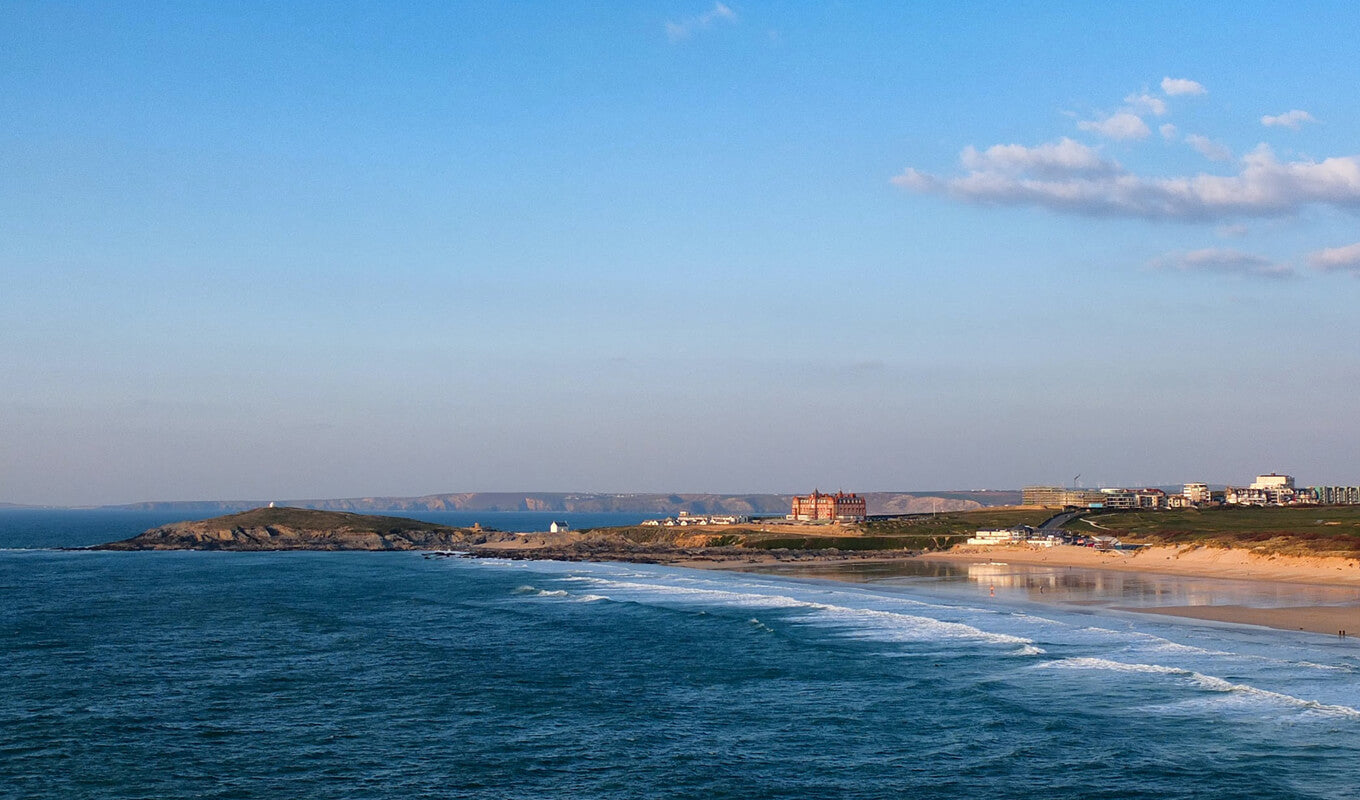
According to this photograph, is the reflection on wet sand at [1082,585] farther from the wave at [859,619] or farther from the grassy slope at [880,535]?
the grassy slope at [880,535]

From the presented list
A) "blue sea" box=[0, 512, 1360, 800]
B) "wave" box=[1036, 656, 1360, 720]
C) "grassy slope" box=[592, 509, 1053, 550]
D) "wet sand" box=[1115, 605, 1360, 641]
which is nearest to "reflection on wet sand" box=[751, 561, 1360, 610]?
"blue sea" box=[0, 512, 1360, 800]

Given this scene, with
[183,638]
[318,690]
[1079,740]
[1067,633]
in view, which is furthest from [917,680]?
[183,638]

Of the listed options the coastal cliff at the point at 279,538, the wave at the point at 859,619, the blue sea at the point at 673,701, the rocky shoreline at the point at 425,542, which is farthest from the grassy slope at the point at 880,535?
the blue sea at the point at 673,701

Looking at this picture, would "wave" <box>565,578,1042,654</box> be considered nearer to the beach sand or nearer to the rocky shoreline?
the beach sand

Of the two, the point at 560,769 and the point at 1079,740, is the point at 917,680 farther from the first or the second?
the point at 560,769

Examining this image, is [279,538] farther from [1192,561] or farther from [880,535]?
[1192,561]

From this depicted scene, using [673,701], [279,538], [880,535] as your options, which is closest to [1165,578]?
[880,535]

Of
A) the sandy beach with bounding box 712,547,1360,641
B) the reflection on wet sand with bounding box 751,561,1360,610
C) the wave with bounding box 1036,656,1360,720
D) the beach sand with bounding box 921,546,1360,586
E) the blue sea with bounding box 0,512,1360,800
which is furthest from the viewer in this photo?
the beach sand with bounding box 921,546,1360,586
